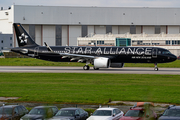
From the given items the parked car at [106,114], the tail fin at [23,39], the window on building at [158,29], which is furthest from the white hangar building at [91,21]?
the parked car at [106,114]

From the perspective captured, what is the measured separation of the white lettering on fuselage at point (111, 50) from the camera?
51.9 metres

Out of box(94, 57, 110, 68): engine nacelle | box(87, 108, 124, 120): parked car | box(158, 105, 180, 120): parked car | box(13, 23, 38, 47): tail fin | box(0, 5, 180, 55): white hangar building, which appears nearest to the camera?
box(158, 105, 180, 120): parked car

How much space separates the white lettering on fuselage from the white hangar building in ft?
185

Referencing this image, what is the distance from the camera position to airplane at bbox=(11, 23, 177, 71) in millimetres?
51594

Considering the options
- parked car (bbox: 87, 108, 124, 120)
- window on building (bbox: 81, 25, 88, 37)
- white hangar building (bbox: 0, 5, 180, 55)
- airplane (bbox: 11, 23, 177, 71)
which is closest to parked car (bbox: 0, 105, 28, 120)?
parked car (bbox: 87, 108, 124, 120)

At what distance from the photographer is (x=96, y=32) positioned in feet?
396

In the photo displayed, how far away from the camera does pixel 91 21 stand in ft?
383

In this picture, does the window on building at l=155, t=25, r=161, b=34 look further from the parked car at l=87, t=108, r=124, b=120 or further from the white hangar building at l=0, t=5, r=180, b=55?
the parked car at l=87, t=108, r=124, b=120

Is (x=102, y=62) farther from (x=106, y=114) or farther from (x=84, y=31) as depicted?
(x=84, y=31)

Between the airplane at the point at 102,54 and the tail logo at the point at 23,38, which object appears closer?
the airplane at the point at 102,54

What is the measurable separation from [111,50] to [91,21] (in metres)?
64.9

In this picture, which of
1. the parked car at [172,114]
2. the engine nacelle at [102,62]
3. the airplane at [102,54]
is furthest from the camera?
the airplane at [102,54]

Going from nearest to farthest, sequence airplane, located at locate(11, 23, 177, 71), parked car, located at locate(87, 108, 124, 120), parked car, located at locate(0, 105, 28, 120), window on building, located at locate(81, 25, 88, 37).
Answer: parked car, located at locate(0, 105, 28, 120)
parked car, located at locate(87, 108, 124, 120)
airplane, located at locate(11, 23, 177, 71)
window on building, located at locate(81, 25, 88, 37)

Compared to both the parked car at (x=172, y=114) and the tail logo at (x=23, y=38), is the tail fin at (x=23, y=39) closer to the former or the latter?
the tail logo at (x=23, y=38)
